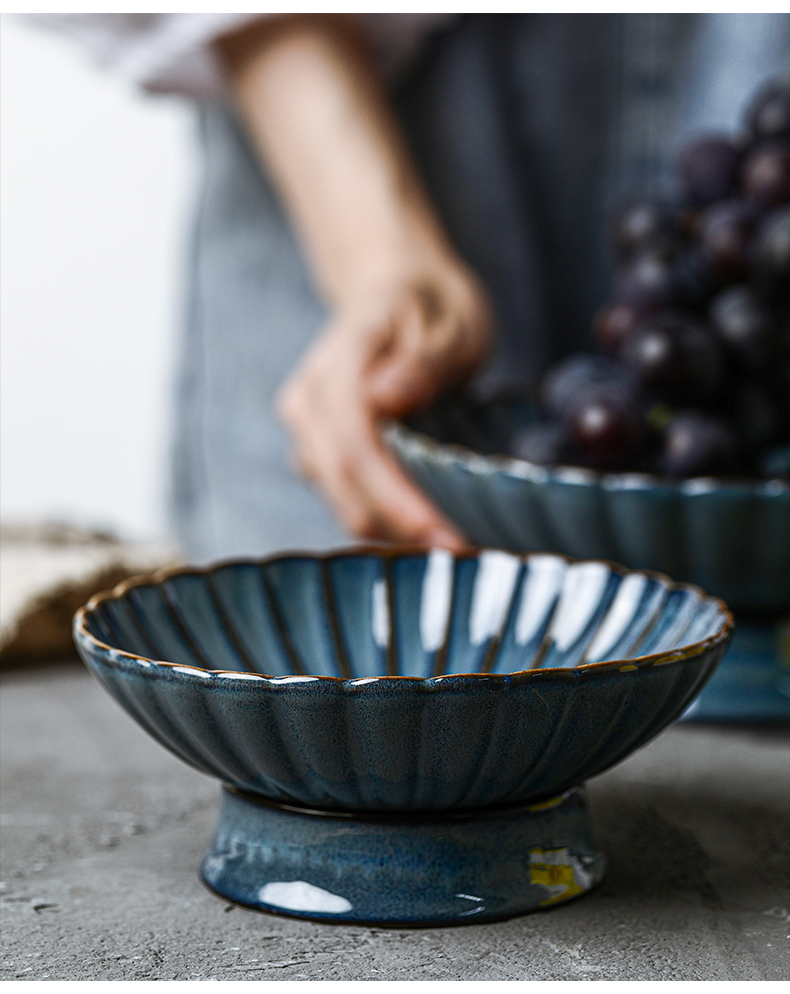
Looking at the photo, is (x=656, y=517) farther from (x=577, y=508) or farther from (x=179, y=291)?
(x=179, y=291)

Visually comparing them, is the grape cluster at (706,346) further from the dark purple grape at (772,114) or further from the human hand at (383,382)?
the human hand at (383,382)

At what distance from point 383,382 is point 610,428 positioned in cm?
17

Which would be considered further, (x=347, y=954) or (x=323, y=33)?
(x=323, y=33)

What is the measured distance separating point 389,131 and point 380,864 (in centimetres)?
61

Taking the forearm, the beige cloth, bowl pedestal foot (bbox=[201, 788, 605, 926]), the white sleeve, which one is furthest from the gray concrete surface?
the white sleeve

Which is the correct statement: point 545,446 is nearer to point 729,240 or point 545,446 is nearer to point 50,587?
point 729,240

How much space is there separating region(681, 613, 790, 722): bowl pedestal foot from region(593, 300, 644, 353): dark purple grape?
159 millimetres

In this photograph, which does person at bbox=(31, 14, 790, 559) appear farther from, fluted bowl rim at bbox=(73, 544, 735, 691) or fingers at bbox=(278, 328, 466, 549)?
fluted bowl rim at bbox=(73, 544, 735, 691)

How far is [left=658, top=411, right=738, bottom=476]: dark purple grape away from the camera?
577mm

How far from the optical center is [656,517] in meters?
0.54

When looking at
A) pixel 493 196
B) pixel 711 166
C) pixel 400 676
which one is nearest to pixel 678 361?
pixel 711 166

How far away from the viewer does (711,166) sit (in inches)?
25.4

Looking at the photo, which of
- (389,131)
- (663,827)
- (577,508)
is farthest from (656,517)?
(389,131)

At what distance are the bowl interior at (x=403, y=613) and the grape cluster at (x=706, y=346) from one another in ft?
0.44
